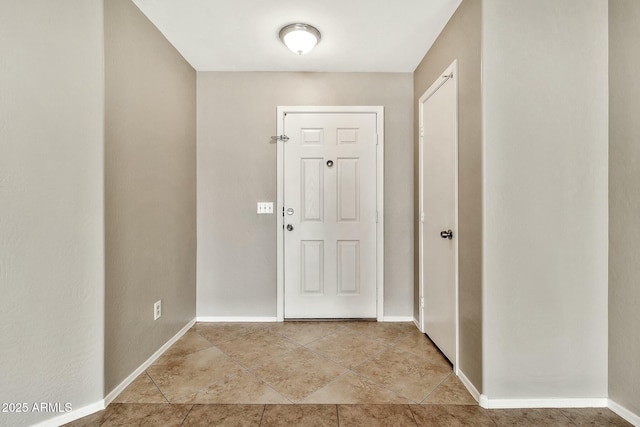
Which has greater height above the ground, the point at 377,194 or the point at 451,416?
the point at 377,194

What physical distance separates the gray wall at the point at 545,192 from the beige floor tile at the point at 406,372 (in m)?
0.36

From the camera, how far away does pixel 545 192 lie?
1568 millimetres

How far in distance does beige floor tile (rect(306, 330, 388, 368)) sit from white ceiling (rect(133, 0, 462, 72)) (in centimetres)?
234

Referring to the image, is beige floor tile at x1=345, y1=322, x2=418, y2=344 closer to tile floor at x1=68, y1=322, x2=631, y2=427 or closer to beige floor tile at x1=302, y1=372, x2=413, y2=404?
tile floor at x1=68, y1=322, x2=631, y2=427

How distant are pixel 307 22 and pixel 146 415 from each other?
256 cm

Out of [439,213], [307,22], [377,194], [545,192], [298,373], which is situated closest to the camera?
[545,192]

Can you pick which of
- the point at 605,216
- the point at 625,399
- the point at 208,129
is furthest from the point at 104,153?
the point at 625,399

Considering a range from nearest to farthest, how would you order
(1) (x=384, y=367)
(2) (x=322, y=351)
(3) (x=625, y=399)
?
(3) (x=625, y=399)
(1) (x=384, y=367)
(2) (x=322, y=351)

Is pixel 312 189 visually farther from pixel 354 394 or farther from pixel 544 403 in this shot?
pixel 544 403

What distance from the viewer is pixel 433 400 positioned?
1643 millimetres

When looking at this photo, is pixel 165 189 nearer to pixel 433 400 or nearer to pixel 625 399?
pixel 433 400

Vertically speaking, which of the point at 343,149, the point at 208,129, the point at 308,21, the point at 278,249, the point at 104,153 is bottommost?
the point at 278,249

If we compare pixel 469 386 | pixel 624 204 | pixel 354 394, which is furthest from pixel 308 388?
pixel 624 204

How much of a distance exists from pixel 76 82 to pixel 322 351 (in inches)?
87.6
